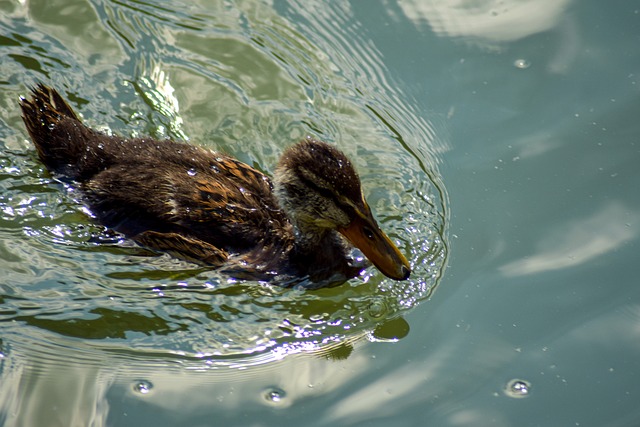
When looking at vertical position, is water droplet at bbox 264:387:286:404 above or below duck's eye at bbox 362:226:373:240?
below

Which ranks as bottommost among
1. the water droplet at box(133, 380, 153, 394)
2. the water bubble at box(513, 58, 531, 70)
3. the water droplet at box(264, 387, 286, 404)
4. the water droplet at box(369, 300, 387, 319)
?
the water droplet at box(133, 380, 153, 394)

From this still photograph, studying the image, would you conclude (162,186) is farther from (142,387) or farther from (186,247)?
(142,387)

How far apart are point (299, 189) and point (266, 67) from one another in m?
1.95

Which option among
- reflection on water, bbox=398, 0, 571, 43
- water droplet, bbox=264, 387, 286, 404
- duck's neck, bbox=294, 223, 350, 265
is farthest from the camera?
reflection on water, bbox=398, 0, 571, 43

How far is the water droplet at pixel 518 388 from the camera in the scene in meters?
4.82

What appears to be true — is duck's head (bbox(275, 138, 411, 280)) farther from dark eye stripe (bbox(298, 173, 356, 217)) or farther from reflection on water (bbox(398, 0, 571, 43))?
reflection on water (bbox(398, 0, 571, 43))

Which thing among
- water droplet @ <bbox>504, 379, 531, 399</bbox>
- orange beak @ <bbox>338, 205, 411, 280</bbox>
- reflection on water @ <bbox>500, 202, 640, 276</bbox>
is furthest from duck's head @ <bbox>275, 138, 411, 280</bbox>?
water droplet @ <bbox>504, 379, 531, 399</bbox>

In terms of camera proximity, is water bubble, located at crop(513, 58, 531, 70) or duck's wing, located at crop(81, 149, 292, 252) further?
water bubble, located at crop(513, 58, 531, 70)

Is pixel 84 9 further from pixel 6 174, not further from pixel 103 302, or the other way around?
pixel 103 302

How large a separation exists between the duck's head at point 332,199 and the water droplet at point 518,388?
0.92 m

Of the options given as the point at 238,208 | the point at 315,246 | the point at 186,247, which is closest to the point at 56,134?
the point at 186,247

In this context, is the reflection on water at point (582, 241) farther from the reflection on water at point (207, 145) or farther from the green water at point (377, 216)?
the reflection on water at point (207, 145)

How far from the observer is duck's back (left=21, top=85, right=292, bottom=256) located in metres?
5.49

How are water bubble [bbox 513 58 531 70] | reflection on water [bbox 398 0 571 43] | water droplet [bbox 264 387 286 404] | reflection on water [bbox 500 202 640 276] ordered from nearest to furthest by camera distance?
water droplet [bbox 264 387 286 404] < reflection on water [bbox 500 202 640 276] < water bubble [bbox 513 58 531 70] < reflection on water [bbox 398 0 571 43]
